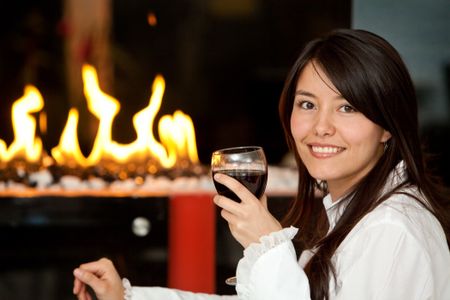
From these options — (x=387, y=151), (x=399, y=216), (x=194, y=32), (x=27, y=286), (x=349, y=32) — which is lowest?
(x=27, y=286)

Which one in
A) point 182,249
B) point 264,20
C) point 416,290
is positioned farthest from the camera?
point 264,20

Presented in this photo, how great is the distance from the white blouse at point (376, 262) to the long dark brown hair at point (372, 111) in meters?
0.05

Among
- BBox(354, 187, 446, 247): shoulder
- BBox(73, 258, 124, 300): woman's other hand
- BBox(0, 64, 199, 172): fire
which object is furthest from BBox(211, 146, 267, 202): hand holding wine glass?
BBox(0, 64, 199, 172): fire

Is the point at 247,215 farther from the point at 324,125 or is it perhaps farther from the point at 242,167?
the point at 324,125

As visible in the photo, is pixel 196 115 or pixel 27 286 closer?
pixel 27 286

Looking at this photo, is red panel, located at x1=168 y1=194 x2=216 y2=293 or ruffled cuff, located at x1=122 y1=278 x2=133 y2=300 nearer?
ruffled cuff, located at x1=122 y1=278 x2=133 y2=300

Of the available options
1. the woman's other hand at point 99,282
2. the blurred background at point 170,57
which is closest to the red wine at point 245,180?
the woman's other hand at point 99,282

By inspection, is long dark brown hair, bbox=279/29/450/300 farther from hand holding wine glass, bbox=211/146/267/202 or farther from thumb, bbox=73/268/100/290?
thumb, bbox=73/268/100/290

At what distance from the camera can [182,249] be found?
3.24 meters

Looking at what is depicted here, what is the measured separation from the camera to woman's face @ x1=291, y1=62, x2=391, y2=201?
1.74 meters

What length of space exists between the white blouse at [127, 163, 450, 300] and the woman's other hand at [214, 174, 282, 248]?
0.02 m

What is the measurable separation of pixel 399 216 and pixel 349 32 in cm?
43

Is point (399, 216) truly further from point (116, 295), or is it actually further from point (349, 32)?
point (116, 295)

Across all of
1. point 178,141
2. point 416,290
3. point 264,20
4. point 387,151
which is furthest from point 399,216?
point 264,20
